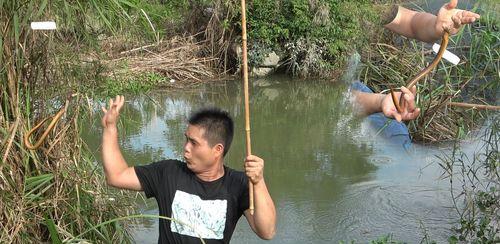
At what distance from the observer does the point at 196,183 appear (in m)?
2.35

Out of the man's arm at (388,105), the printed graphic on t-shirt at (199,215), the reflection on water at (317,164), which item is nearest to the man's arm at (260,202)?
the printed graphic on t-shirt at (199,215)

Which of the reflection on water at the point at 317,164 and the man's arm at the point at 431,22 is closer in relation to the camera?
the man's arm at the point at 431,22

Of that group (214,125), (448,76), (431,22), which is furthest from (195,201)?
(448,76)

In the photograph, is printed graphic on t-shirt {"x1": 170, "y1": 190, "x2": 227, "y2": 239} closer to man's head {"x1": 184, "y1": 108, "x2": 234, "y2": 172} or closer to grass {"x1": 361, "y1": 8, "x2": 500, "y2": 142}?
man's head {"x1": 184, "y1": 108, "x2": 234, "y2": 172}

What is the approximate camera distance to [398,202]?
205 inches

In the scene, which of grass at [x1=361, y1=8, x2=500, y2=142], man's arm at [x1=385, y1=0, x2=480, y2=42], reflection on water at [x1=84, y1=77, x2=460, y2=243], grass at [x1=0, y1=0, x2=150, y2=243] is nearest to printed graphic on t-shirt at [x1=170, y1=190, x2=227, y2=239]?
grass at [x1=0, y1=0, x2=150, y2=243]

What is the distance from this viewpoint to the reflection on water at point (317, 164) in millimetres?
4691

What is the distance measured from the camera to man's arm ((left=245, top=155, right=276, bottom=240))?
2113mm

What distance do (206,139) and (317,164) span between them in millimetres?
3989

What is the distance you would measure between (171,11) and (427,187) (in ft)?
22.8

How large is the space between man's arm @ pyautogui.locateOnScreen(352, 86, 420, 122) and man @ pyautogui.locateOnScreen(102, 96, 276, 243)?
456mm

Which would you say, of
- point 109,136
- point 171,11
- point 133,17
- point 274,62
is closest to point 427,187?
point 133,17

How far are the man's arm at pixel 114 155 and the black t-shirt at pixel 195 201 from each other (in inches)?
1.8

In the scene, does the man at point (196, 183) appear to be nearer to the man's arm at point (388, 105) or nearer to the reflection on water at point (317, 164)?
the man's arm at point (388, 105)
